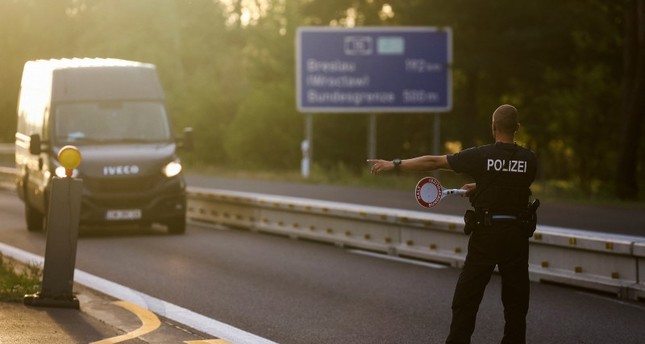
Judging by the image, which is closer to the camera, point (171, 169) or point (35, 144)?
point (35, 144)

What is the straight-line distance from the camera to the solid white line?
941 cm

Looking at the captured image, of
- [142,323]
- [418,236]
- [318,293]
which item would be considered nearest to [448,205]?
[418,236]

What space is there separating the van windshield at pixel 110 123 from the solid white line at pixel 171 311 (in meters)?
5.30

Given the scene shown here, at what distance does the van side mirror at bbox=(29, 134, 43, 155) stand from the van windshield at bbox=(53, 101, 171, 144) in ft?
1.57

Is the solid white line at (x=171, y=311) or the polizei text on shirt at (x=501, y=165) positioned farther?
the solid white line at (x=171, y=311)

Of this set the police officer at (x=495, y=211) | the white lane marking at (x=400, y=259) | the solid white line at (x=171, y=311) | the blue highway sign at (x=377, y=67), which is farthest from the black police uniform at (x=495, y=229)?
the blue highway sign at (x=377, y=67)

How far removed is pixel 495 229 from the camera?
24.7ft

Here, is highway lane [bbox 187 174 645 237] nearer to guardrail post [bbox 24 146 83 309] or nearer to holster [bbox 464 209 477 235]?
guardrail post [bbox 24 146 83 309]

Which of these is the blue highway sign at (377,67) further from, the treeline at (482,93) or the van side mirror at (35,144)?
the van side mirror at (35,144)

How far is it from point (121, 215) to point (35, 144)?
155cm

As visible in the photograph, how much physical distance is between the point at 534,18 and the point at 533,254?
29.4 m

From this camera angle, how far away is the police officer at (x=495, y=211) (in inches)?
297

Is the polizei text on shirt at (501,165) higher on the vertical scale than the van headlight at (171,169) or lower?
higher

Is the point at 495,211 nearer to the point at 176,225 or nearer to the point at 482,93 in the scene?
the point at 176,225
